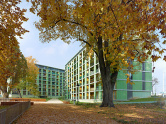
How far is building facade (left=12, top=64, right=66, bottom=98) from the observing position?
91.2 meters

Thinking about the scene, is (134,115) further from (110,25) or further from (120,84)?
(120,84)

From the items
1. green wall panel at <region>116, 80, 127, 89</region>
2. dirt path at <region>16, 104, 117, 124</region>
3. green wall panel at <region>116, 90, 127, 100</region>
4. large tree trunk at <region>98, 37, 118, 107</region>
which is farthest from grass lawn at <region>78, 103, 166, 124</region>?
green wall panel at <region>116, 80, 127, 89</region>

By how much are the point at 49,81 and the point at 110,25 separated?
9052 cm

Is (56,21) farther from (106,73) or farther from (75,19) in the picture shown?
(106,73)

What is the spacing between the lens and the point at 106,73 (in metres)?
15.4

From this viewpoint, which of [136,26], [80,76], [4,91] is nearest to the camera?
[136,26]

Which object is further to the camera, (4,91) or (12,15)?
(4,91)

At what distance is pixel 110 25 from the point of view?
923 centimetres

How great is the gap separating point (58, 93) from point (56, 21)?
297 feet

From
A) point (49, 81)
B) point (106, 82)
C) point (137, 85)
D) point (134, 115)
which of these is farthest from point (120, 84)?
point (49, 81)

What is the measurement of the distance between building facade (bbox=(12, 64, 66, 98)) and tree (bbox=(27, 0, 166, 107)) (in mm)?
76997

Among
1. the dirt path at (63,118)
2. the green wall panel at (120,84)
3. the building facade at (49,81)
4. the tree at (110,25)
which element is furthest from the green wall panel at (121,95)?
the building facade at (49,81)

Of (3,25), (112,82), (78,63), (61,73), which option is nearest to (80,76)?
(78,63)

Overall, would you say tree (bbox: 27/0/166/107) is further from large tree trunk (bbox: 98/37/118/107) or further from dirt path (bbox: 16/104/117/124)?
dirt path (bbox: 16/104/117/124)
